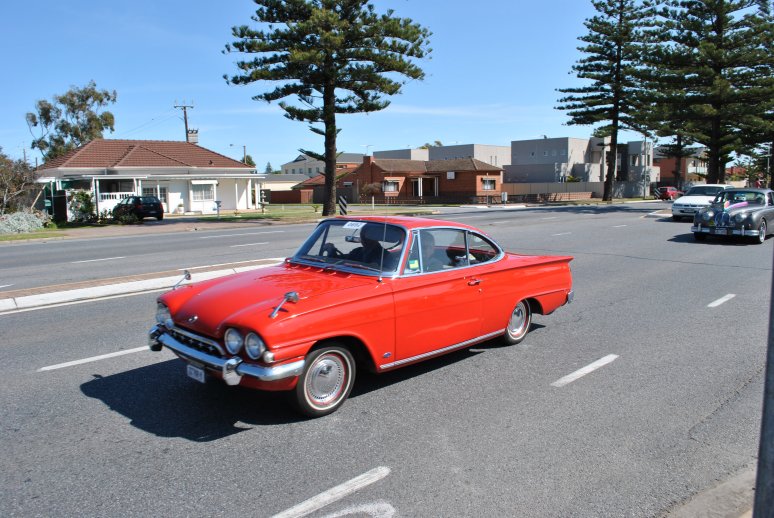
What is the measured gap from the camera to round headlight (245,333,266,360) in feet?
14.0

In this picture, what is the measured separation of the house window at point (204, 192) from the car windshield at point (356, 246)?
41226mm

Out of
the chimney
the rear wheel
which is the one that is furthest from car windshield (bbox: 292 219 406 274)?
the chimney

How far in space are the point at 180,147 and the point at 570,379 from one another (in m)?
49.2

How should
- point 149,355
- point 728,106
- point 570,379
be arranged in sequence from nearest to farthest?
point 570,379 → point 149,355 → point 728,106

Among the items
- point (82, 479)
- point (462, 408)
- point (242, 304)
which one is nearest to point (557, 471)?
point (462, 408)

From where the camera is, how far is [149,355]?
6.42 m

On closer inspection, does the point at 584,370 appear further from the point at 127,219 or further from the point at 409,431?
the point at 127,219

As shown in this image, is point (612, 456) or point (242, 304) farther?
point (242, 304)

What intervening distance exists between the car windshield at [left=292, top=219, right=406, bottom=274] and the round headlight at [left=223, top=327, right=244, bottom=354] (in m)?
1.40

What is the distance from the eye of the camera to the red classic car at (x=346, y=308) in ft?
14.4

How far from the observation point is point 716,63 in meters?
37.2

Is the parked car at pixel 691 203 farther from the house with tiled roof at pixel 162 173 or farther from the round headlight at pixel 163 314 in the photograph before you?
the house with tiled roof at pixel 162 173

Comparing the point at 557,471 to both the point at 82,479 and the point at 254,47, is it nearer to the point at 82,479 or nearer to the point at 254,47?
the point at 82,479

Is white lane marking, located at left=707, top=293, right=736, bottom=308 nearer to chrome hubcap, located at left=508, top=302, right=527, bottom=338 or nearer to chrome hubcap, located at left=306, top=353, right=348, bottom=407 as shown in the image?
chrome hubcap, located at left=508, top=302, right=527, bottom=338
